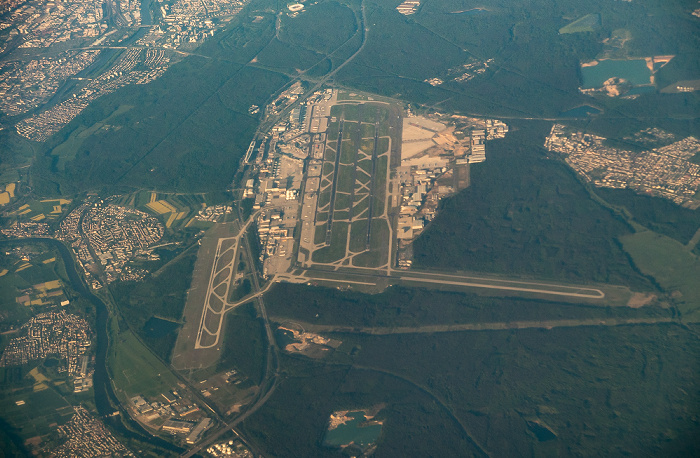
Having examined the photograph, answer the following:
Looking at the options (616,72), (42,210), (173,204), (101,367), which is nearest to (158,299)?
(101,367)

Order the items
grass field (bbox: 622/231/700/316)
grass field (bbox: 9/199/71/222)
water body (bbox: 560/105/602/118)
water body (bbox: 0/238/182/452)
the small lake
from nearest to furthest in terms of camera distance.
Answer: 1. the small lake
2. water body (bbox: 0/238/182/452)
3. grass field (bbox: 622/231/700/316)
4. grass field (bbox: 9/199/71/222)
5. water body (bbox: 560/105/602/118)

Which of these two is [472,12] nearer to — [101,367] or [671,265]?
[671,265]

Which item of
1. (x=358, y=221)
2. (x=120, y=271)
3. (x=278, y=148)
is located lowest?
(x=120, y=271)

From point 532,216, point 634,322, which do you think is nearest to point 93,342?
point 532,216

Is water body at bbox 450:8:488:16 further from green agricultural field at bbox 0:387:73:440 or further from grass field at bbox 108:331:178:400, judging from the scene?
green agricultural field at bbox 0:387:73:440

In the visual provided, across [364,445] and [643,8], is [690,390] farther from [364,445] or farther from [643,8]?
[643,8]

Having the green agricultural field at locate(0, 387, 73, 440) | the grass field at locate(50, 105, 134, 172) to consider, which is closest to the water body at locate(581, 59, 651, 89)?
the grass field at locate(50, 105, 134, 172)
